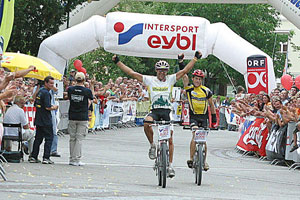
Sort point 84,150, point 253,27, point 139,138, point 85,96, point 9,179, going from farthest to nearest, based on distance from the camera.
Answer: point 253,27, point 139,138, point 84,150, point 85,96, point 9,179

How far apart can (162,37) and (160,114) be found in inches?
329

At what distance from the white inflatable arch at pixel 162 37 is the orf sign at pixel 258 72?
7.9 inches

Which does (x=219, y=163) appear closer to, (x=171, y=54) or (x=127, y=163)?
(x=127, y=163)

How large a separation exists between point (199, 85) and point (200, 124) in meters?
0.67

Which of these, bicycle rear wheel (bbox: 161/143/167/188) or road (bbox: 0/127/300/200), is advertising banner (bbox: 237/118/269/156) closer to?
road (bbox: 0/127/300/200)

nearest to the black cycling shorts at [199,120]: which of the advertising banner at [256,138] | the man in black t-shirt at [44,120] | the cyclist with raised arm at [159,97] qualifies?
the cyclist with raised arm at [159,97]

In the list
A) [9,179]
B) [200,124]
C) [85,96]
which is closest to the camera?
[9,179]

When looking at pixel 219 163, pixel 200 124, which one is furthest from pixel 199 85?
pixel 219 163

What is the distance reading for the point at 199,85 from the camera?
1344 cm

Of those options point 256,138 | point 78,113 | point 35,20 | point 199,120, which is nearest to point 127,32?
point 256,138

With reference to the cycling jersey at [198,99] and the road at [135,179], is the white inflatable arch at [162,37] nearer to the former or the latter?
the road at [135,179]

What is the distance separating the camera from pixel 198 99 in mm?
13383

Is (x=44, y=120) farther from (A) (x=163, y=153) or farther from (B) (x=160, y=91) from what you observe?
(A) (x=163, y=153)

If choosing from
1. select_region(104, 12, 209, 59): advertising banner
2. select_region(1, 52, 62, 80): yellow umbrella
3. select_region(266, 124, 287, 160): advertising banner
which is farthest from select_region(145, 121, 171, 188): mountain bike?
select_region(104, 12, 209, 59): advertising banner
